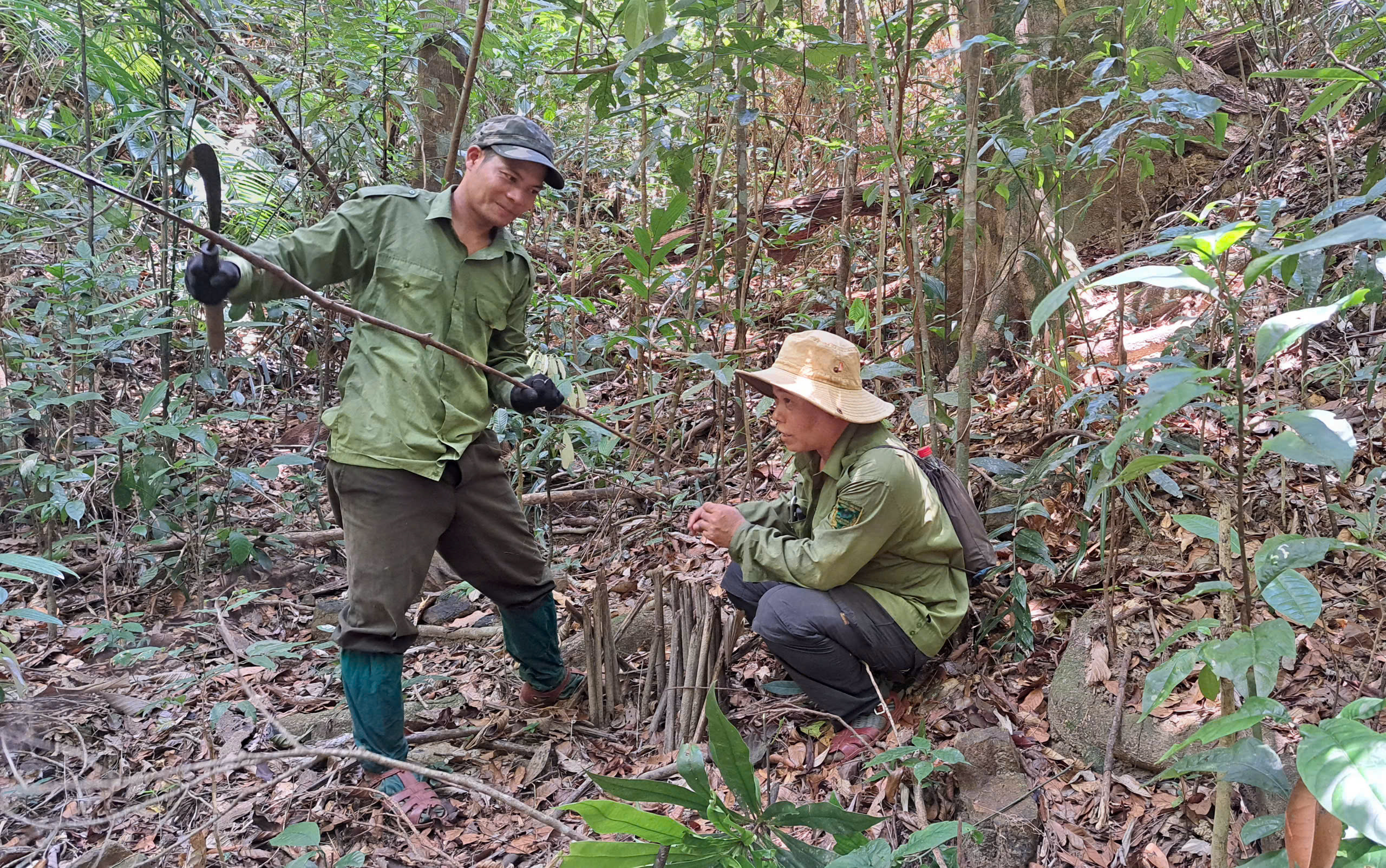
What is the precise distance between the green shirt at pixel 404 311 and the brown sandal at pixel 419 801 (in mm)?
998

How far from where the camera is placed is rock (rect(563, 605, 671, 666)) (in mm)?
3783

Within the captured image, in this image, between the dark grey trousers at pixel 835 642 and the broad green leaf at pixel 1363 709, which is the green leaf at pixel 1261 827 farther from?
the dark grey trousers at pixel 835 642

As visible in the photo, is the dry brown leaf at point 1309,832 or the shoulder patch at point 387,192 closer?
the dry brown leaf at point 1309,832

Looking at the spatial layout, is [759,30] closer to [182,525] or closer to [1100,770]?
[1100,770]

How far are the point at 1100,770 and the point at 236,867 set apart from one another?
8.23ft

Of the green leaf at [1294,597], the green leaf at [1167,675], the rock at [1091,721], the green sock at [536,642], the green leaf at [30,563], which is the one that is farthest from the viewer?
the green sock at [536,642]

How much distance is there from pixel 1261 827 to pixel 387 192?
2922 mm

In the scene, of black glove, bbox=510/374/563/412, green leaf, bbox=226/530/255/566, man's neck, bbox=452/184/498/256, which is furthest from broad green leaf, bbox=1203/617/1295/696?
green leaf, bbox=226/530/255/566

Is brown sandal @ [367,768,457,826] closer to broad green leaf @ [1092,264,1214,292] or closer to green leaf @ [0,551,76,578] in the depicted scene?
green leaf @ [0,551,76,578]

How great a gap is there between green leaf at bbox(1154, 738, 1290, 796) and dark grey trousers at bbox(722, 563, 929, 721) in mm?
1352

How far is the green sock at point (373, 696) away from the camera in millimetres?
2912

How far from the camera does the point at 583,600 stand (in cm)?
398

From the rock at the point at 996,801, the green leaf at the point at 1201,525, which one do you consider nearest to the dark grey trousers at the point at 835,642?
the rock at the point at 996,801

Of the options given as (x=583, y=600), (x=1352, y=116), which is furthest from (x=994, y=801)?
(x=1352, y=116)
